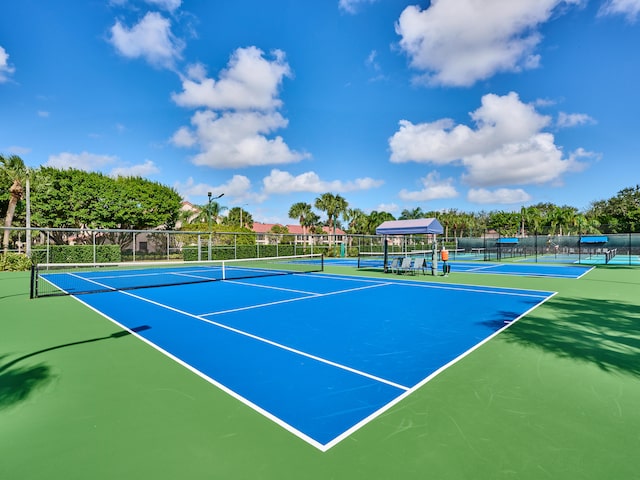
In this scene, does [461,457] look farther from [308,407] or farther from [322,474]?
[308,407]

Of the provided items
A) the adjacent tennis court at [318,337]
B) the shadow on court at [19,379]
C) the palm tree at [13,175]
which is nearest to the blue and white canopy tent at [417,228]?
the adjacent tennis court at [318,337]

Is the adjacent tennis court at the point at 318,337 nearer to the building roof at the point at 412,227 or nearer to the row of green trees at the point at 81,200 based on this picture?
the building roof at the point at 412,227

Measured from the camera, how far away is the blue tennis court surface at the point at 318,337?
4.45 m

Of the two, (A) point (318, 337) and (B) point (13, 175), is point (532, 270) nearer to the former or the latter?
(A) point (318, 337)

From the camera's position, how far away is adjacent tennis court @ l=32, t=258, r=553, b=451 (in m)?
4.46

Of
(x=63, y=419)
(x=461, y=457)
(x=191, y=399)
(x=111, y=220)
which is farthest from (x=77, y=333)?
(x=111, y=220)

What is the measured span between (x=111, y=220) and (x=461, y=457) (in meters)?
46.5

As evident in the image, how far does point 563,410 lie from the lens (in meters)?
4.16

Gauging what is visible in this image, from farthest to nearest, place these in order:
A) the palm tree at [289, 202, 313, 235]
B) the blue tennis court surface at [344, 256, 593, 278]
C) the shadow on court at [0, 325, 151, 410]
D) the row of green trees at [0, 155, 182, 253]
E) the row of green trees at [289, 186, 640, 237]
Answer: the palm tree at [289, 202, 313, 235], the row of green trees at [289, 186, 640, 237], the row of green trees at [0, 155, 182, 253], the blue tennis court surface at [344, 256, 593, 278], the shadow on court at [0, 325, 151, 410]

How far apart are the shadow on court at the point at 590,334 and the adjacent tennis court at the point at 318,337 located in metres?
0.67

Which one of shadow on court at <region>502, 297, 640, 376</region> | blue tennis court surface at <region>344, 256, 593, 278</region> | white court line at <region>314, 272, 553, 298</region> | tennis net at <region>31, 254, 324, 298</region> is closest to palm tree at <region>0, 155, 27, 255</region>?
tennis net at <region>31, 254, 324, 298</region>

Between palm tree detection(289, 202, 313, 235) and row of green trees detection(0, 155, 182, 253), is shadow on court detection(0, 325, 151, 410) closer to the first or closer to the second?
row of green trees detection(0, 155, 182, 253)

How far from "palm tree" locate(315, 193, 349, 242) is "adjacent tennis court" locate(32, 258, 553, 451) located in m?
50.4

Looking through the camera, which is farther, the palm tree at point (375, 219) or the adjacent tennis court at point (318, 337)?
the palm tree at point (375, 219)
